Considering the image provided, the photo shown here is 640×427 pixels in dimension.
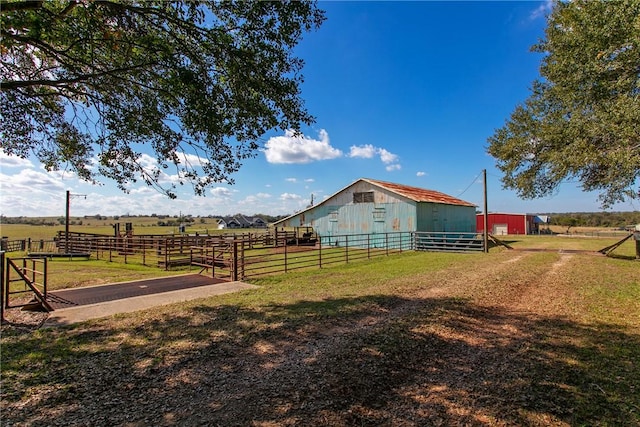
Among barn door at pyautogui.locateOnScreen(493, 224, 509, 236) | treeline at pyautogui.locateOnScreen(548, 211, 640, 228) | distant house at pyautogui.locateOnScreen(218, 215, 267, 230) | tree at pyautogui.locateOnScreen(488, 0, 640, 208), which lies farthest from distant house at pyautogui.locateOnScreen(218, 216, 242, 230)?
tree at pyautogui.locateOnScreen(488, 0, 640, 208)

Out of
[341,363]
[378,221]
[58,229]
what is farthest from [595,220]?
[58,229]

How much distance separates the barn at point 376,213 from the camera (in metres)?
22.3

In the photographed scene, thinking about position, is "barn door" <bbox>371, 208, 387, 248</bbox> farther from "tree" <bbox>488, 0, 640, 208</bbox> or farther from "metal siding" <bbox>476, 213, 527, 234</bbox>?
"metal siding" <bbox>476, 213, 527, 234</bbox>

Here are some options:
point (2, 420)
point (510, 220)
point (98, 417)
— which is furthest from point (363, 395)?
point (510, 220)

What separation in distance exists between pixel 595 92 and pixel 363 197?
16009mm

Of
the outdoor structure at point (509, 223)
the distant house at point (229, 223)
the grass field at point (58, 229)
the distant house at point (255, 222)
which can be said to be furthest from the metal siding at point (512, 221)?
the distant house at point (229, 223)

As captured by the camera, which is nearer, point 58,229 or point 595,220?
point 58,229

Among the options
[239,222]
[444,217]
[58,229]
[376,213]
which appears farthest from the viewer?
[239,222]

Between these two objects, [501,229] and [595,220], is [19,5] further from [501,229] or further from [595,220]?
[595,220]

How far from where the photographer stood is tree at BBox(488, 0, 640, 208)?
24.5 ft

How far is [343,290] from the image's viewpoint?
28.6 feet

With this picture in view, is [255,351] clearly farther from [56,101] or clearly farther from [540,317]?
[56,101]

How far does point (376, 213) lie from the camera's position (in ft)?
77.3

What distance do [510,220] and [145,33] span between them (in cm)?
4537
